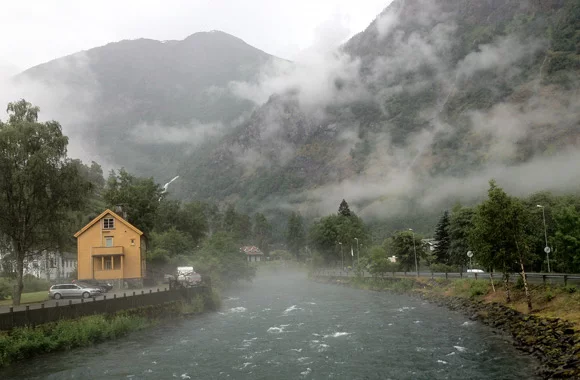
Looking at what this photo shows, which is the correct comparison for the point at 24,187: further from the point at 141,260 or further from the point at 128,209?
the point at 128,209

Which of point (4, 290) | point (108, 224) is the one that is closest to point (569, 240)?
point (108, 224)

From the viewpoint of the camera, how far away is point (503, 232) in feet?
146

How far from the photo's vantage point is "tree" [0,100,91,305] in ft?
148

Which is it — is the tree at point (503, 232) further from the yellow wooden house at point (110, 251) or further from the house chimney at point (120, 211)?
the house chimney at point (120, 211)

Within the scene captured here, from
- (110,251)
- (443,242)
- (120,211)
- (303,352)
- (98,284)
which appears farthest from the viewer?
(443,242)

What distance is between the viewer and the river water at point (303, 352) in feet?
98.4

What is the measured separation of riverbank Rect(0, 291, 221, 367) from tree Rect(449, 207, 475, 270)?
60137mm

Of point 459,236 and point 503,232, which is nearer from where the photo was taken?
point 503,232

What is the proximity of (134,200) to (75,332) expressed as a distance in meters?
53.9

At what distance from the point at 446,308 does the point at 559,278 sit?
14.7m

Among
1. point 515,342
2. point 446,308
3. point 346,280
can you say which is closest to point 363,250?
point 346,280

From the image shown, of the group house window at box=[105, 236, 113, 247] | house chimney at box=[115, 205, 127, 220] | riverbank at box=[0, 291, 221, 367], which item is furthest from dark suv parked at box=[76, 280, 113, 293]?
house chimney at box=[115, 205, 127, 220]

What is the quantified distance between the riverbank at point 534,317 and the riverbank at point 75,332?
109ft

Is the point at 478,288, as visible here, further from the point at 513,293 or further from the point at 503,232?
the point at 503,232
